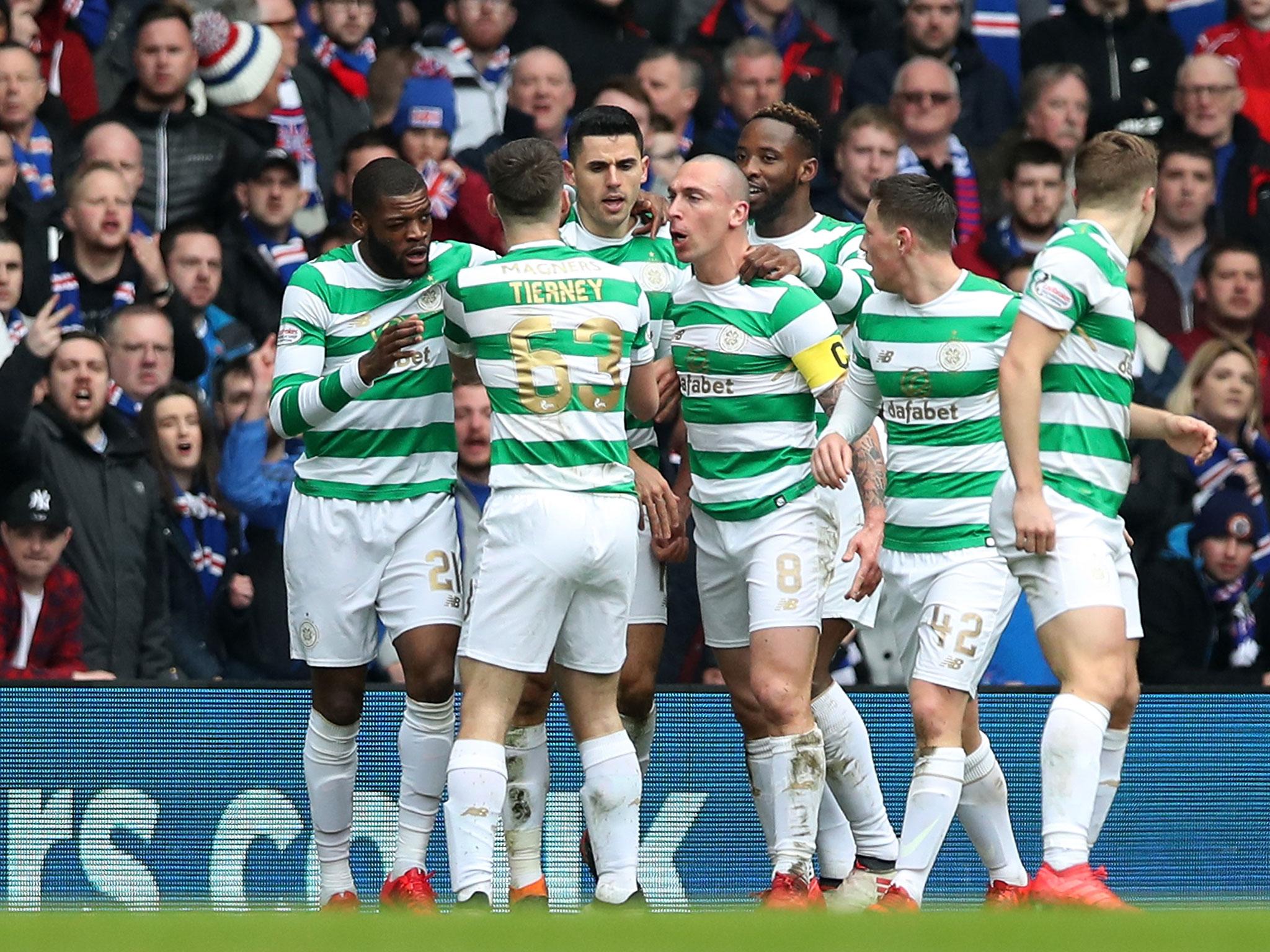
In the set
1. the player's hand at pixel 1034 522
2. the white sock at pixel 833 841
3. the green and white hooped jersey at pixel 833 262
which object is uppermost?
the green and white hooped jersey at pixel 833 262

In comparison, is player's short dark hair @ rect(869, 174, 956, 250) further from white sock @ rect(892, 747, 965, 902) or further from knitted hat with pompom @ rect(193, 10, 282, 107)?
knitted hat with pompom @ rect(193, 10, 282, 107)

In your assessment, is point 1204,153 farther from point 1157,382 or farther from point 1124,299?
point 1124,299

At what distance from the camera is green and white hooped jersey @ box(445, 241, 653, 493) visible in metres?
6.95

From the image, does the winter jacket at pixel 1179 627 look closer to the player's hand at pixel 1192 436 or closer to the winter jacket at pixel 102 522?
the player's hand at pixel 1192 436

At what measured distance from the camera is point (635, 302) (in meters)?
7.14

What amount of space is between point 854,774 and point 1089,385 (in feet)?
7.06

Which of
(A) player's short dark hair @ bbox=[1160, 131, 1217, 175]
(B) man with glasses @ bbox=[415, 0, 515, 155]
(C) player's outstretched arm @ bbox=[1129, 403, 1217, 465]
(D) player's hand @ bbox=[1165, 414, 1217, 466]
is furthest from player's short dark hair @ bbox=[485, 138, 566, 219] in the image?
(A) player's short dark hair @ bbox=[1160, 131, 1217, 175]

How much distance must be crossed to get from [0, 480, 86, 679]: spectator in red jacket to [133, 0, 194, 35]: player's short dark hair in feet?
8.85

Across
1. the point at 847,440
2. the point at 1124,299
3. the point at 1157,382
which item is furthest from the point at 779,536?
the point at 1157,382

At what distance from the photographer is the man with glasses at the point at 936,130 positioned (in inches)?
464

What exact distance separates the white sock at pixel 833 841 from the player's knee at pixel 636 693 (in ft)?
2.57

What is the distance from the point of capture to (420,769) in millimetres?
7684

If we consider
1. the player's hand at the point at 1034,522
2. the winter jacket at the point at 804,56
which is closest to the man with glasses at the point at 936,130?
the winter jacket at the point at 804,56

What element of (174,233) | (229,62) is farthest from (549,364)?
(229,62)
